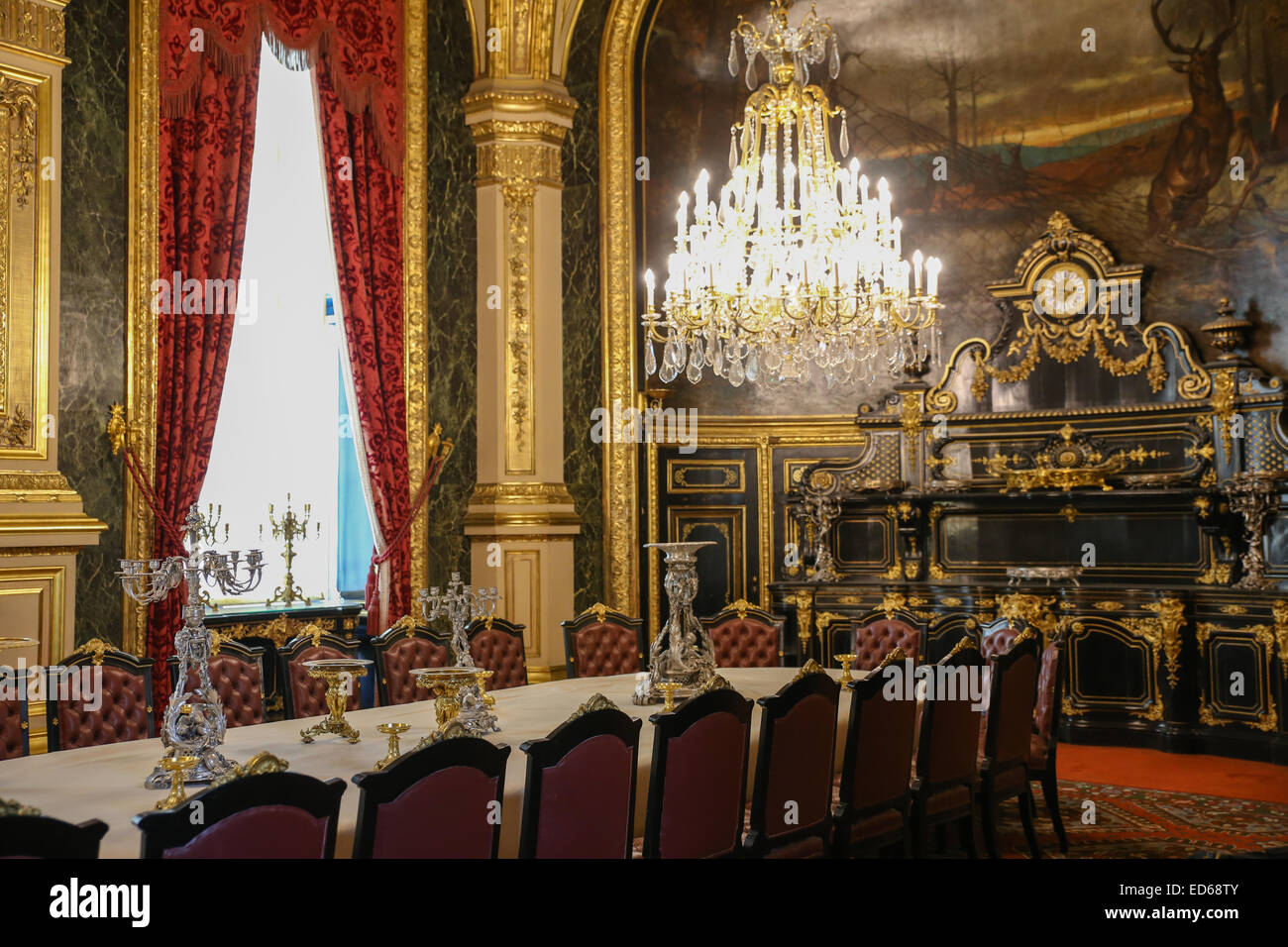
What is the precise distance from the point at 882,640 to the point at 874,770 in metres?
2.07

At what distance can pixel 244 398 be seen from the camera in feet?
25.2

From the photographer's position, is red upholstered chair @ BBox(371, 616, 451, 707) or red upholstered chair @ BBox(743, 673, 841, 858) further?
red upholstered chair @ BBox(371, 616, 451, 707)

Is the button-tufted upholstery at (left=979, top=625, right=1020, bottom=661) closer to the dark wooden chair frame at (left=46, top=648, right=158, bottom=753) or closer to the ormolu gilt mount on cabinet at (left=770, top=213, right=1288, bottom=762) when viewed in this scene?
the ormolu gilt mount on cabinet at (left=770, top=213, right=1288, bottom=762)

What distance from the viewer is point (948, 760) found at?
15.9 feet

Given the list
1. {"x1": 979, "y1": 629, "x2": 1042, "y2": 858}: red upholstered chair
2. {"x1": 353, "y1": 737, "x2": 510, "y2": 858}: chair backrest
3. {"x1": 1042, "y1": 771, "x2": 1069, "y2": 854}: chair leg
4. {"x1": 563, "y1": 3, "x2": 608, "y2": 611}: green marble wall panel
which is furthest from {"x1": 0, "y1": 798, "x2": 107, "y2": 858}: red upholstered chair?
{"x1": 563, "y1": 3, "x2": 608, "y2": 611}: green marble wall panel

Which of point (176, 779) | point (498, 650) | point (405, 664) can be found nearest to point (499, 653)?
point (498, 650)

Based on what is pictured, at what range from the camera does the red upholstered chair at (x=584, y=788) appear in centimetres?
322

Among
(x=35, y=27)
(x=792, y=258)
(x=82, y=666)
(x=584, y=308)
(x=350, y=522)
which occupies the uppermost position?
(x=35, y=27)

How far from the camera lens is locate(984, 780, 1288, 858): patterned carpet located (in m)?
5.48

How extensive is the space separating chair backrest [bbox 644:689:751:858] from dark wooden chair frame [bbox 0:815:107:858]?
1594 millimetres

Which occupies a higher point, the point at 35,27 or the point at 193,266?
the point at 35,27

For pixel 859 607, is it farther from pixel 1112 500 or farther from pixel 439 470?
pixel 439 470

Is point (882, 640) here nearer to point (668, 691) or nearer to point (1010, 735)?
point (1010, 735)

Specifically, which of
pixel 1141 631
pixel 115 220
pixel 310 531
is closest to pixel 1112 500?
pixel 1141 631
